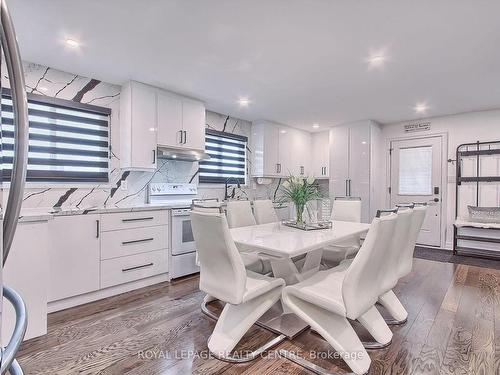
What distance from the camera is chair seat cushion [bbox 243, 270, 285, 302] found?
72.2 inches

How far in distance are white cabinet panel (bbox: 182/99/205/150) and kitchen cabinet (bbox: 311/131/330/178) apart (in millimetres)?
2909

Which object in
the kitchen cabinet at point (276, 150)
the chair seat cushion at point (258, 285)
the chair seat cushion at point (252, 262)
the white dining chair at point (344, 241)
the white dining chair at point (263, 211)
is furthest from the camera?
the kitchen cabinet at point (276, 150)

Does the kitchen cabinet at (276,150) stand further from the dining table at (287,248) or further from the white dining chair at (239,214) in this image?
the dining table at (287,248)

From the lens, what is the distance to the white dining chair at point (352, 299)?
159 centimetres

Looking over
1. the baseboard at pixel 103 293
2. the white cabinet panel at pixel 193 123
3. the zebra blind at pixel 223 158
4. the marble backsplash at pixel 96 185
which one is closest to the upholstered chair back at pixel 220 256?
the baseboard at pixel 103 293

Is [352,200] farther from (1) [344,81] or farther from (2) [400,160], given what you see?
(2) [400,160]

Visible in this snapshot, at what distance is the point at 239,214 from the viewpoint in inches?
128

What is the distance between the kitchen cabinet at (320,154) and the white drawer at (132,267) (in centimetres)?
380

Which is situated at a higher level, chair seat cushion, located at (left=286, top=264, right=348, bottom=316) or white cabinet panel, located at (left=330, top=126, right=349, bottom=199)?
white cabinet panel, located at (left=330, top=126, right=349, bottom=199)

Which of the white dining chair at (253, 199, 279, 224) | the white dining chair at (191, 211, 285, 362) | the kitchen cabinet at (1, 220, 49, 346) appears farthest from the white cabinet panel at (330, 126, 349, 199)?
the kitchen cabinet at (1, 220, 49, 346)

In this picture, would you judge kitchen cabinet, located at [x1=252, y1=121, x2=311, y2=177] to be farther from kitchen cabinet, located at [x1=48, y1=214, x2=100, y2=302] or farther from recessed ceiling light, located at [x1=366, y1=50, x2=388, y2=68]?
kitchen cabinet, located at [x1=48, y1=214, x2=100, y2=302]

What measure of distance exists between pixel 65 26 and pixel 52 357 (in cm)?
237

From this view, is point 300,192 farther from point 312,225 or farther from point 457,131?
point 457,131

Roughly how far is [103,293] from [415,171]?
525cm
